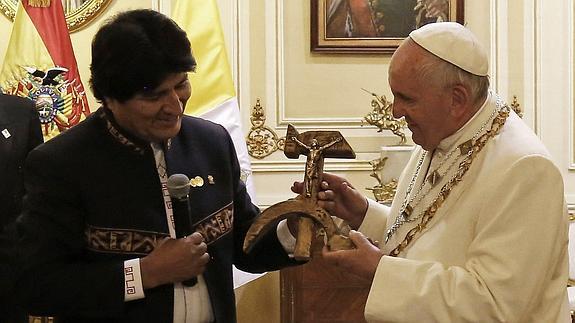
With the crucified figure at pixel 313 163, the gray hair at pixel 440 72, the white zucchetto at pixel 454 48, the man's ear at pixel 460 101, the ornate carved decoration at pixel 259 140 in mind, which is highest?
the white zucchetto at pixel 454 48

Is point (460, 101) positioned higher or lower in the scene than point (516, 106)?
higher

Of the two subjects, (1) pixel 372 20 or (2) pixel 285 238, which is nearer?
(2) pixel 285 238

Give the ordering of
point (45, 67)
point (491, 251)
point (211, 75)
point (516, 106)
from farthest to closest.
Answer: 1. point (516, 106)
2. point (211, 75)
3. point (45, 67)
4. point (491, 251)

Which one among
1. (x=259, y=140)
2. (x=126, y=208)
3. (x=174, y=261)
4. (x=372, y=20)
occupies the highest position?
(x=372, y=20)

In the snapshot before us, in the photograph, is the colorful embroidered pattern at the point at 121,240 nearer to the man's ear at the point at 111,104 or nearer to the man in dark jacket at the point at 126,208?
the man in dark jacket at the point at 126,208

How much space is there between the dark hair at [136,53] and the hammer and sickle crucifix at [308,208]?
1.28 ft

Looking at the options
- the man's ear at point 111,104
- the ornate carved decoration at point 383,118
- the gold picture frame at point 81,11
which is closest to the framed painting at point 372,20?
the ornate carved decoration at point 383,118

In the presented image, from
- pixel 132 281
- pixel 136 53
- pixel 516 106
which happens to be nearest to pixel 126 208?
pixel 132 281

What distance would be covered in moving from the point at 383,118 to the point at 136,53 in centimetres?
330

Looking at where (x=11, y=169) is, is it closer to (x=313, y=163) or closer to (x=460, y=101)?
(x=313, y=163)

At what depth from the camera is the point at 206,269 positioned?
7.41 ft

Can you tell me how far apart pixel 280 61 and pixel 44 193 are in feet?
10.9

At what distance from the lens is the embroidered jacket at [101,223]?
2.13 metres

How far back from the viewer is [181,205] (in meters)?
2.08
